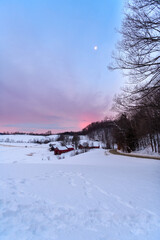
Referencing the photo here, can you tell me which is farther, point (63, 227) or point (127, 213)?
point (127, 213)

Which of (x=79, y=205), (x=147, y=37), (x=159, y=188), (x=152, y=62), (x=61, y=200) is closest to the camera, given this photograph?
(x=79, y=205)

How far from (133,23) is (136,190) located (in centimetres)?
612

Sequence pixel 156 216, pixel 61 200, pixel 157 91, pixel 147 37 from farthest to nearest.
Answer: pixel 157 91
pixel 147 37
pixel 61 200
pixel 156 216

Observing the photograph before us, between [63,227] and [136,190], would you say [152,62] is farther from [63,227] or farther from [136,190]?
[63,227]

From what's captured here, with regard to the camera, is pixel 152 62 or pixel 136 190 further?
pixel 152 62

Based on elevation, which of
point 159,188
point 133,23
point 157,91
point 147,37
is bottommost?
point 159,188

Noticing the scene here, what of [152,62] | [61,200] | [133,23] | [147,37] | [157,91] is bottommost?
[61,200]

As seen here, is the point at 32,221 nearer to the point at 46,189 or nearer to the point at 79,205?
the point at 79,205

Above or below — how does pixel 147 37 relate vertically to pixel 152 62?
above

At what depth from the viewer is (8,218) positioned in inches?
74.7

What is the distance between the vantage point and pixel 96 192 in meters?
3.21

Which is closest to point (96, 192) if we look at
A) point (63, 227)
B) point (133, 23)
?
point (63, 227)

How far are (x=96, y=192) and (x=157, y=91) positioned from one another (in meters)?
5.08

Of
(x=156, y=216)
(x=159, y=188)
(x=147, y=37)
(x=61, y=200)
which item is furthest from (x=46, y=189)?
(x=147, y=37)
